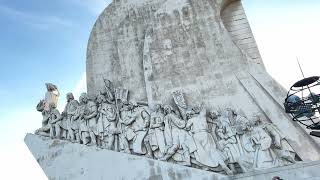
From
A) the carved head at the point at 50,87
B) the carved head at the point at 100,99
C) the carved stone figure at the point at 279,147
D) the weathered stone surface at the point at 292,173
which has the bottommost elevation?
the weathered stone surface at the point at 292,173

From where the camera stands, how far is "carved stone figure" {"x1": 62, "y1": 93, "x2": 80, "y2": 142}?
9.11 m

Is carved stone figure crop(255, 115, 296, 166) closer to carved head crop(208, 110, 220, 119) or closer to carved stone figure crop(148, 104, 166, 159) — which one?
carved head crop(208, 110, 220, 119)

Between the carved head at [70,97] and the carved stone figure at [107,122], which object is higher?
the carved head at [70,97]

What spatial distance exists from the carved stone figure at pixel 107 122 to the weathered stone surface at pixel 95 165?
1.05 ft

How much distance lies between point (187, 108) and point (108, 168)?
236 centimetres

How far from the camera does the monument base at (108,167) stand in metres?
7.24

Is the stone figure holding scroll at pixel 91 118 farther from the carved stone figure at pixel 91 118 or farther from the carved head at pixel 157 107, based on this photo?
the carved head at pixel 157 107

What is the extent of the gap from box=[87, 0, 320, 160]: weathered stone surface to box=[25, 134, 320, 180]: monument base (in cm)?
88

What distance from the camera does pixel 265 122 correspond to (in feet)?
27.0

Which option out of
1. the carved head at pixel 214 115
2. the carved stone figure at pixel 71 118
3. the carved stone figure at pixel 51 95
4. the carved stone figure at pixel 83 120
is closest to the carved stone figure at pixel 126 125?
the carved stone figure at pixel 83 120

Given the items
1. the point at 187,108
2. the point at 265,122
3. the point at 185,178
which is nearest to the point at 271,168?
the point at 265,122

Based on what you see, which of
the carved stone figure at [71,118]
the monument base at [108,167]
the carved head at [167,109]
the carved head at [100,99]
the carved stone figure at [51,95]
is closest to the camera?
the monument base at [108,167]

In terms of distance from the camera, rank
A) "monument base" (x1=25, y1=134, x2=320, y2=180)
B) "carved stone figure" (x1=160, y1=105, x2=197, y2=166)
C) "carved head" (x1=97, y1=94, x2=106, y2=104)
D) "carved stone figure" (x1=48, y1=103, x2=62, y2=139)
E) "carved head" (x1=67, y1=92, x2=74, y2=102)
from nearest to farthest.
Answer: "monument base" (x1=25, y1=134, x2=320, y2=180), "carved stone figure" (x1=160, y1=105, x2=197, y2=166), "carved stone figure" (x1=48, y1=103, x2=62, y2=139), "carved head" (x1=97, y1=94, x2=106, y2=104), "carved head" (x1=67, y1=92, x2=74, y2=102)

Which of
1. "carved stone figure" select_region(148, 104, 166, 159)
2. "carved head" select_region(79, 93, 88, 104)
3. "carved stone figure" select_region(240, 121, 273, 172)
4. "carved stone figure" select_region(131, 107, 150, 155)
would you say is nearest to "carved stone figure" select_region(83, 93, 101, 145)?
"carved head" select_region(79, 93, 88, 104)
